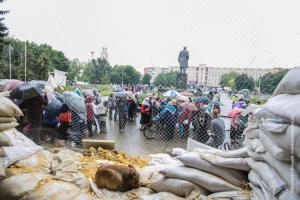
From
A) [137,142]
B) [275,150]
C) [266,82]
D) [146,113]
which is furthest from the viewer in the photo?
[266,82]

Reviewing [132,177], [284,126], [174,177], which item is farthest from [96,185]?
[284,126]

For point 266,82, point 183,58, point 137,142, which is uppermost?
point 183,58

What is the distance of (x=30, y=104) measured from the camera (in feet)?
24.3

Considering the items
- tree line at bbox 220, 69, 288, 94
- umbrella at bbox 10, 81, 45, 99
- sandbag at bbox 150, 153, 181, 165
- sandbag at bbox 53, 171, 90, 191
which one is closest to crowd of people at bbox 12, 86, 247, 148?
umbrella at bbox 10, 81, 45, 99

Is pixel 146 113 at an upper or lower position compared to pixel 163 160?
lower

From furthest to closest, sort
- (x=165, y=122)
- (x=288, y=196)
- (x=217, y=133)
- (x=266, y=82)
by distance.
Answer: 1. (x=266, y=82)
2. (x=165, y=122)
3. (x=217, y=133)
4. (x=288, y=196)

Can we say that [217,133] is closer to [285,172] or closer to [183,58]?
[285,172]

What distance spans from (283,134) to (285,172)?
26 centimetres

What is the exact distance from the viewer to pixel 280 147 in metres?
2.35

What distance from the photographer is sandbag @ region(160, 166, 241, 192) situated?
2.93 metres

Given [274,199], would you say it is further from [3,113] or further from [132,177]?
[3,113]

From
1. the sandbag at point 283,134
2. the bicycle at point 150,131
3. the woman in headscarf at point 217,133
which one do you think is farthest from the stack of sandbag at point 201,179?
the bicycle at point 150,131

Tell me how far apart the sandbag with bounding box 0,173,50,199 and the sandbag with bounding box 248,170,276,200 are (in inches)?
72.7

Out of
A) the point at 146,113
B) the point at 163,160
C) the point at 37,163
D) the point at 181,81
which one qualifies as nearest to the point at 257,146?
the point at 163,160
